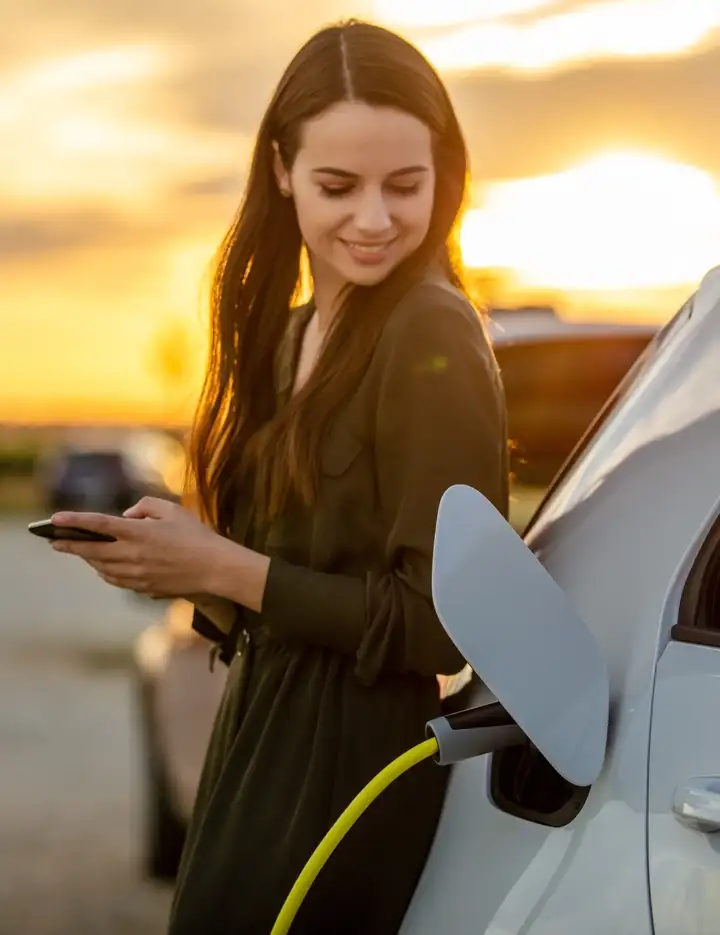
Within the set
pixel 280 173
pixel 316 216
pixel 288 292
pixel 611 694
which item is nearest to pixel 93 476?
→ pixel 288 292

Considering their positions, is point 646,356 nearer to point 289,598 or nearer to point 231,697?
point 289,598

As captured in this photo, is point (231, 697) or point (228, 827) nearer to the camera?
point (228, 827)

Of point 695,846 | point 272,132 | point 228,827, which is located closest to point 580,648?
point 695,846

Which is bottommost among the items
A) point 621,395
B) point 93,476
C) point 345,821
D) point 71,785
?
point 93,476

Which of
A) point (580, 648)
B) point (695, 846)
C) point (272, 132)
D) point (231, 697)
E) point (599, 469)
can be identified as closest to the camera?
point (695, 846)

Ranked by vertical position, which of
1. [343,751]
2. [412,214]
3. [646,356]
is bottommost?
[343,751]

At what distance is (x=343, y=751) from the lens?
187 cm

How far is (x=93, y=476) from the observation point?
3306 centimetres

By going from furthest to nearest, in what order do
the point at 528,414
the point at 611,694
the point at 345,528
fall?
the point at 528,414 < the point at 345,528 < the point at 611,694

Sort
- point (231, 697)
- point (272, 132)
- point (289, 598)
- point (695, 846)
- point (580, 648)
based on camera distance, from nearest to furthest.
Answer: point (695, 846) < point (580, 648) < point (289, 598) < point (231, 697) < point (272, 132)

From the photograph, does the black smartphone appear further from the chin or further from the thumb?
the chin

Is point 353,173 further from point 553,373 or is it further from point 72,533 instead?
point 553,373

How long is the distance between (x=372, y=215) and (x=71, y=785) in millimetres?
5090

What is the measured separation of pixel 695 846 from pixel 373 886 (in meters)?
0.56
